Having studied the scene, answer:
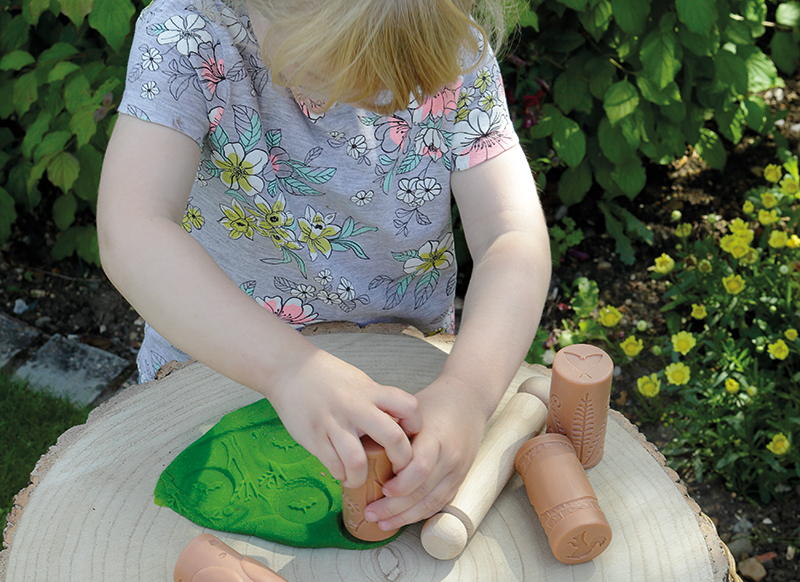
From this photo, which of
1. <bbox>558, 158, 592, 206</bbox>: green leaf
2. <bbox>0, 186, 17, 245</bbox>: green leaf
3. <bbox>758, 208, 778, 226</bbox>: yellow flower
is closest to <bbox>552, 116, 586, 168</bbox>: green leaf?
<bbox>558, 158, 592, 206</bbox>: green leaf

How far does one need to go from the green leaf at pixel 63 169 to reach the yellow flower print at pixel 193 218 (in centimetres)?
56

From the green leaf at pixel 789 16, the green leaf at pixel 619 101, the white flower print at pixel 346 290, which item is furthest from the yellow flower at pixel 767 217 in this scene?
the white flower print at pixel 346 290

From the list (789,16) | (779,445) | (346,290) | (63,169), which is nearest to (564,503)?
(346,290)

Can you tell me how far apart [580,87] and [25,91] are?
1332 millimetres

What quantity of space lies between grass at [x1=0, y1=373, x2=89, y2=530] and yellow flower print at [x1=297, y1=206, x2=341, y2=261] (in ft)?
3.27

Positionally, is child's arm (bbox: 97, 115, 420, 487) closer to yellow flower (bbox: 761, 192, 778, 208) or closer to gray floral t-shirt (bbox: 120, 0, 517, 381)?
gray floral t-shirt (bbox: 120, 0, 517, 381)

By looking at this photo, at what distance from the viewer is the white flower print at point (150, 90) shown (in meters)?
0.91

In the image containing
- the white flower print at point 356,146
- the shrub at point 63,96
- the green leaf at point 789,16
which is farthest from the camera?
the green leaf at point 789,16

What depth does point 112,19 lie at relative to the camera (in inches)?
57.1

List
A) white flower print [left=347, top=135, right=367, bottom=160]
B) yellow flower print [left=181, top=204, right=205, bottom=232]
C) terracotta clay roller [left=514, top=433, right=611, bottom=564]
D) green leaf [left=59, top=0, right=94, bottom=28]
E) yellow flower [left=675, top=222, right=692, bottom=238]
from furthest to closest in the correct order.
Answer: yellow flower [left=675, top=222, right=692, bottom=238] → green leaf [left=59, top=0, right=94, bottom=28] → yellow flower print [left=181, top=204, right=205, bottom=232] → white flower print [left=347, top=135, right=367, bottom=160] → terracotta clay roller [left=514, top=433, right=611, bottom=564]

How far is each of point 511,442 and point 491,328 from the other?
152 mm

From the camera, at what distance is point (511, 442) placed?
97 centimetres

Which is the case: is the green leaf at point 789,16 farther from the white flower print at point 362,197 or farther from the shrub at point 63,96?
the shrub at point 63,96

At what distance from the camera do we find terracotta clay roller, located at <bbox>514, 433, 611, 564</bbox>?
85 centimetres
